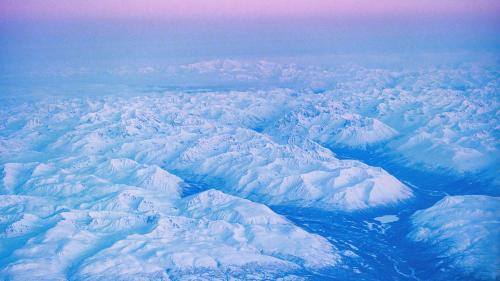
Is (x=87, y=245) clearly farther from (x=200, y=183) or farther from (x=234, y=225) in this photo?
(x=200, y=183)

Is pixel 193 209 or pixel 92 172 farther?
pixel 92 172

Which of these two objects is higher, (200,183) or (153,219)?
(153,219)

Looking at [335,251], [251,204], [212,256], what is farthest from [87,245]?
[335,251]

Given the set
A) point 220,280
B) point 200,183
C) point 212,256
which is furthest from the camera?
point 200,183

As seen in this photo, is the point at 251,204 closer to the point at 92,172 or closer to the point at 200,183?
the point at 200,183

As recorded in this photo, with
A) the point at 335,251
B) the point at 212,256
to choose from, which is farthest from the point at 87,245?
the point at 335,251

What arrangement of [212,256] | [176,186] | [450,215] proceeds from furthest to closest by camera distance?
1. [176,186]
2. [450,215]
3. [212,256]
